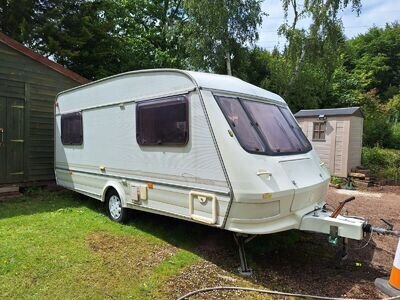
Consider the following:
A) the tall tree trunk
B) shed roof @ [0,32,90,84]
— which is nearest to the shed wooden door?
shed roof @ [0,32,90,84]

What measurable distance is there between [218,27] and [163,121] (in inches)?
477

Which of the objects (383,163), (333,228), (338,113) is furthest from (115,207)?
(383,163)

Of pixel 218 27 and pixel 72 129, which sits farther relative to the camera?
pixel 218 27

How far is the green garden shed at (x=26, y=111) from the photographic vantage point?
760 centimetres

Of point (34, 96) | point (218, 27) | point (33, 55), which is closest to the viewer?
point (33, 55)

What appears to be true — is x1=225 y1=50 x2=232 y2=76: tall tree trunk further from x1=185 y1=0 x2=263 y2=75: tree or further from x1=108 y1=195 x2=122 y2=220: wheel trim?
x1=108 y1=195 x2=122 y2=220: wheel trim

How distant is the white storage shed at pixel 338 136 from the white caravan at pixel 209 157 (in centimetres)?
655

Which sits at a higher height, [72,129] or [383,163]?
[72,129]

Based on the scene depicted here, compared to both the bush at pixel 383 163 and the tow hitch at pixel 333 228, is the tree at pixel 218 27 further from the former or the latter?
the tow hitch at pixel 333 228

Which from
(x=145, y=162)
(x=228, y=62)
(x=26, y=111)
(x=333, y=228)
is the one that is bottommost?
(x=333, y=228)

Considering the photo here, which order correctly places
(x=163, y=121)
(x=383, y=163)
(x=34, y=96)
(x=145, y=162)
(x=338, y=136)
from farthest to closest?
(x=383, y=163) → (x=338, y=136) → (x=34, y=96) → (x=145, y=162) → (x=163, y=121)

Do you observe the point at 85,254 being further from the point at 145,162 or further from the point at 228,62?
the point at 228,62

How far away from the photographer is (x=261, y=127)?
13.6ft

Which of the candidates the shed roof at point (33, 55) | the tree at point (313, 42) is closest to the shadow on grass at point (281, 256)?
the shed roof at point (33, 55)
